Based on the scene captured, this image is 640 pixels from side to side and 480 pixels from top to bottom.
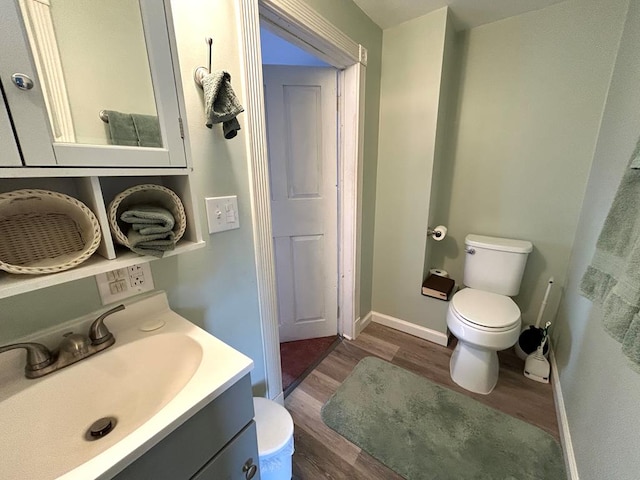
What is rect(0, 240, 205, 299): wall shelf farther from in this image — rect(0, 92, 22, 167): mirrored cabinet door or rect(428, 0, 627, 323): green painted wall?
rect(428, 0, 627, 323): green painted wall

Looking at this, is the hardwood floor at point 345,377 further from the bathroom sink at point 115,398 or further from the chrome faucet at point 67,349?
the chrome faucet at point 67,349

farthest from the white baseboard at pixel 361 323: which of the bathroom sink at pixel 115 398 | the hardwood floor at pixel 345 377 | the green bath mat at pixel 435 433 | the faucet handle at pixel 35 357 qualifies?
the faucet handle at pixel 35 357

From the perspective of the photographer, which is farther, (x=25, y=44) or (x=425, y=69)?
(x=425, y=69)

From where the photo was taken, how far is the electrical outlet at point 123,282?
745 millimetres

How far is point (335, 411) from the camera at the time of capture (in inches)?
57.1

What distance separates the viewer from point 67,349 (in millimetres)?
663

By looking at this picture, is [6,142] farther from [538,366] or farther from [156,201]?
[538,366]

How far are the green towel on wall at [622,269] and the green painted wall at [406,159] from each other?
3.30 feet

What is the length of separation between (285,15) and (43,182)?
1.04m

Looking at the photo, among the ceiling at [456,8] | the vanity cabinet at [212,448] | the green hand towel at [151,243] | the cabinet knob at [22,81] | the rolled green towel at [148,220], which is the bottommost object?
the vanity cabinet at [212,448]

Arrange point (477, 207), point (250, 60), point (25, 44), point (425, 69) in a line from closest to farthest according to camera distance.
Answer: point (25, 44) → point (250, 60) → point (425, 69) → point (477, 207)

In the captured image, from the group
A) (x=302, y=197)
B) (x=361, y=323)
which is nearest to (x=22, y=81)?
(x=302, y=197)

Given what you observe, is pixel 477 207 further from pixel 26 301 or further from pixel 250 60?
pixel 26 301

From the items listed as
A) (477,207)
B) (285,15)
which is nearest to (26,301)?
(285,15)
